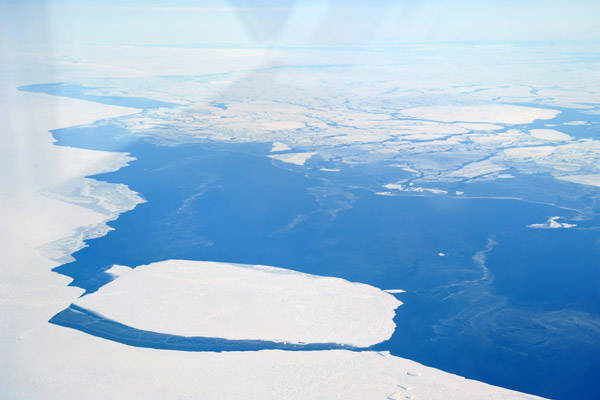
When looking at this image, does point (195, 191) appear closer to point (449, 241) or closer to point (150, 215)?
point (150, 215)

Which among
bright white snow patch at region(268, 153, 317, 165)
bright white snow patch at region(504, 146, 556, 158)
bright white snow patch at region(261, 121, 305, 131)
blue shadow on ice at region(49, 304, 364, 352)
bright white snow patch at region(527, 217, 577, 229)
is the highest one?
bright white snow patch at region(261, 121, 305, 131)

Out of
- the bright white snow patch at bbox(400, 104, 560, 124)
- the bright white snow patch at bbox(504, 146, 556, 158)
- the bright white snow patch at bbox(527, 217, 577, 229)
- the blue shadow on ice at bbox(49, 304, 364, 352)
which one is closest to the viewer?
the blue shadow on ice at bbox(49, 304, 364, 352)

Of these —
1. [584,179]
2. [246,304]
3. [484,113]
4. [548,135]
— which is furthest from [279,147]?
[246,304]

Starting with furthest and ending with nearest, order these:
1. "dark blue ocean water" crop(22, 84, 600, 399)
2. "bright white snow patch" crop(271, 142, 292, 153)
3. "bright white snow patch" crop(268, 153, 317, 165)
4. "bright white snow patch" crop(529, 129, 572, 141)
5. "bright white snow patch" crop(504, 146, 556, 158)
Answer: "bright white snow patch" crop(529, 129, 572, 141)
"bright white snow patch" crop(271, 142, 292, 153)
"bright white snow patch" crop(504, 146, 556, 158)
"bright white snow patch" crop(268, 153, 317, 165)
"dark blue ocean water" crop(22, 84, 600, 399)

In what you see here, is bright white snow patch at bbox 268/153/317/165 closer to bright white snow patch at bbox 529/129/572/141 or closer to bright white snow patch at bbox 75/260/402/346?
bright white snow patch at bbox 75/260/402/346

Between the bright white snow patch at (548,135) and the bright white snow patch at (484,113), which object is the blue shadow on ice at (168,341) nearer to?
the bright white snow patch at (548,135)

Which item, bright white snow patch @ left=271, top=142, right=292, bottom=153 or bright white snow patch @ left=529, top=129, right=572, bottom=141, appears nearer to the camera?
bright white snow patch @ left=271, top=142, right=292, bottom=153

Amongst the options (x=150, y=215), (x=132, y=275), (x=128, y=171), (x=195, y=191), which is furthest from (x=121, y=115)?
(x=132, y=275)

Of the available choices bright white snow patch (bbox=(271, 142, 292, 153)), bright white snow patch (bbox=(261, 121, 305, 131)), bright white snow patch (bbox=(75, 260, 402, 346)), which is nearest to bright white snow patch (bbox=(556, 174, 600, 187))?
bright white snow patch (bbox=(271, 142, 292, 153))
